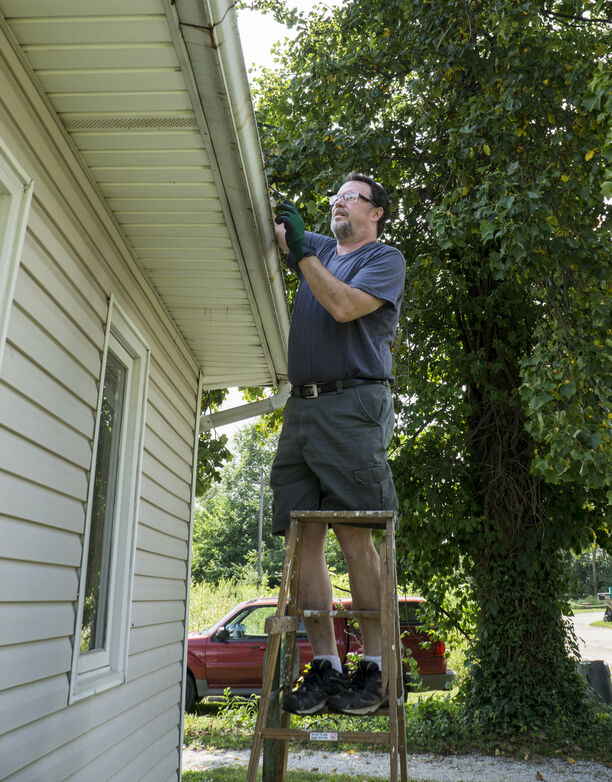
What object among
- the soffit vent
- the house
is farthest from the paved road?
the soffit vent

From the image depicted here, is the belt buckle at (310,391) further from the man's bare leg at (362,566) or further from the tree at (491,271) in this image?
the tree at (491,271)

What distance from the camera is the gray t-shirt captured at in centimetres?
291

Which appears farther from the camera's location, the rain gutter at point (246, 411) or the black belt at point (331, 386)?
the rain gutter at point (246, 411)

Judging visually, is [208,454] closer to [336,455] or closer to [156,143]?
[336,455]

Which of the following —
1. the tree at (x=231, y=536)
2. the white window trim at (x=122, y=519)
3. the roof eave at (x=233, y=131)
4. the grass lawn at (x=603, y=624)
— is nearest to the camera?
the roof eave at (x=233, y=131)

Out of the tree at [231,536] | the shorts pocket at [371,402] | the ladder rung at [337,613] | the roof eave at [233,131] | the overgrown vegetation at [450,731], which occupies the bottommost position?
the overgrown vegetation at [450,731]


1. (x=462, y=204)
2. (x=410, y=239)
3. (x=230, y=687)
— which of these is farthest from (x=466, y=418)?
(x=230, y=687)

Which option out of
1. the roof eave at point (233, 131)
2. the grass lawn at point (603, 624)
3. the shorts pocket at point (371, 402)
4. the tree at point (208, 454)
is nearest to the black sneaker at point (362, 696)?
the shorts pocket at point (371, 402)

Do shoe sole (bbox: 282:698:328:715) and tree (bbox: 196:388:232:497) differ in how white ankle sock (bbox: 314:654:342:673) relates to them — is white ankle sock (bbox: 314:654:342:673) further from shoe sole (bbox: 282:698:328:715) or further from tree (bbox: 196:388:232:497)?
tree (bbox: 196:388:232:497)

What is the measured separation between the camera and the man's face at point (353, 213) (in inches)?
128

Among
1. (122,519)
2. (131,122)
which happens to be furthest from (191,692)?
(131,122)

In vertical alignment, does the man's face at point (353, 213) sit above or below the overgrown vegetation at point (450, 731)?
above

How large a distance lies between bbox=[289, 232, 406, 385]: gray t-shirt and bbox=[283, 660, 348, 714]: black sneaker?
112cm

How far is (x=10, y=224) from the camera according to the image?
2.21m
